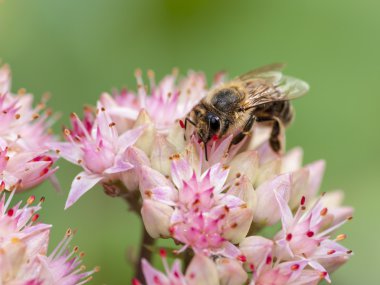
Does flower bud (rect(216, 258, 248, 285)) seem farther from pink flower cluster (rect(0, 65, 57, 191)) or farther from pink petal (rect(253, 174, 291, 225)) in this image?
pink flower cluster (rect(0, 65, 57, 191))

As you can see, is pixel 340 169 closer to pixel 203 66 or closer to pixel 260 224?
pixel 203 66

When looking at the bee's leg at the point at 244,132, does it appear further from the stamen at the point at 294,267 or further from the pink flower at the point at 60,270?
the pink flower at the point at 60,270

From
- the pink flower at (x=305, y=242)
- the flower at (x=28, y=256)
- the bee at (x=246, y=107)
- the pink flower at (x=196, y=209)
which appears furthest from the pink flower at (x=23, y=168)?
the pink flower at (x=305, y=242)

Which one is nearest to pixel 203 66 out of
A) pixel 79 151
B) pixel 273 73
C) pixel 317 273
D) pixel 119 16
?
pixel 119 16

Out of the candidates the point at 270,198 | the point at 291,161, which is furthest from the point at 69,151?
the point at 291,161

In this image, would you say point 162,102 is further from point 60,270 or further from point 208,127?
point 60,270

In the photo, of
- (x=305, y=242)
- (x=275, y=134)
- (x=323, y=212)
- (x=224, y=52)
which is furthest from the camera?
(x=224, y=52)
